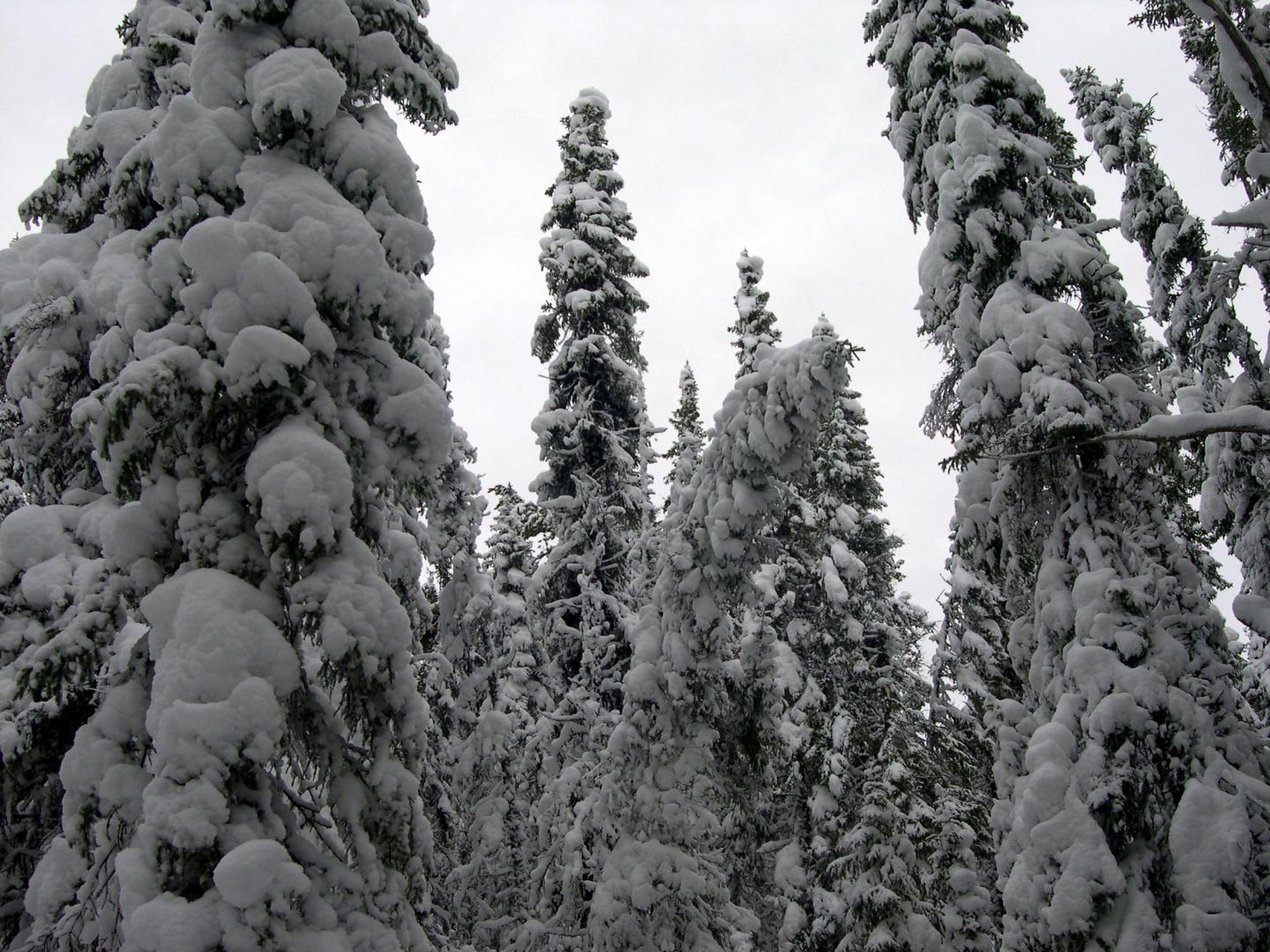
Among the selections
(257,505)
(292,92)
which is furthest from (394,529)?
(292,92)

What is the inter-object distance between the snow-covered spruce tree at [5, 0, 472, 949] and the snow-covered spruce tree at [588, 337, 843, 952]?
3.88 metres

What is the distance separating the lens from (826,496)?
19.4 meters

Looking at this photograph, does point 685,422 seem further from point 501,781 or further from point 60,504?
point 60,504

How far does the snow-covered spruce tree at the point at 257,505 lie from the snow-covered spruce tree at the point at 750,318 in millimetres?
14432

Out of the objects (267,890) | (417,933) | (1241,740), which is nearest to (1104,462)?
(1241,740)

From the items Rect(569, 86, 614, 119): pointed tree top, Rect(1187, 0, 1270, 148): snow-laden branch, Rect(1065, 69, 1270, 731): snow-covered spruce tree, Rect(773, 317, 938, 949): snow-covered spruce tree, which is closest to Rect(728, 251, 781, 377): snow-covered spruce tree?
Rect(773, 317, 938, 949): snow-covered spruce tree

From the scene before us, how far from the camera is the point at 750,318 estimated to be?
69.7 feet

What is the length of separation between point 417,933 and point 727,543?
5182 millimetres

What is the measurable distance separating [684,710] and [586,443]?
25.9 feet

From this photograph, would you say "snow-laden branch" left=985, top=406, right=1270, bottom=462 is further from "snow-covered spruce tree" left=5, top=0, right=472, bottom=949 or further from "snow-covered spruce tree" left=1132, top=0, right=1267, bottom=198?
"snow-covered spruce tree" left=5, top=0, right=472, bottom=949

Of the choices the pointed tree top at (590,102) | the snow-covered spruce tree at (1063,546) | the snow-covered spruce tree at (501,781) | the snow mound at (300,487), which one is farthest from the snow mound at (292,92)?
the pointed tree top at (590,102)

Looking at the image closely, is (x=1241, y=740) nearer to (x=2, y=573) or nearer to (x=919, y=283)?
(x=919, y=283)

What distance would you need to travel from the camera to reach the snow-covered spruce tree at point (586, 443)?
15.9m

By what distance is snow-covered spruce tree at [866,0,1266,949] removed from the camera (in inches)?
285
